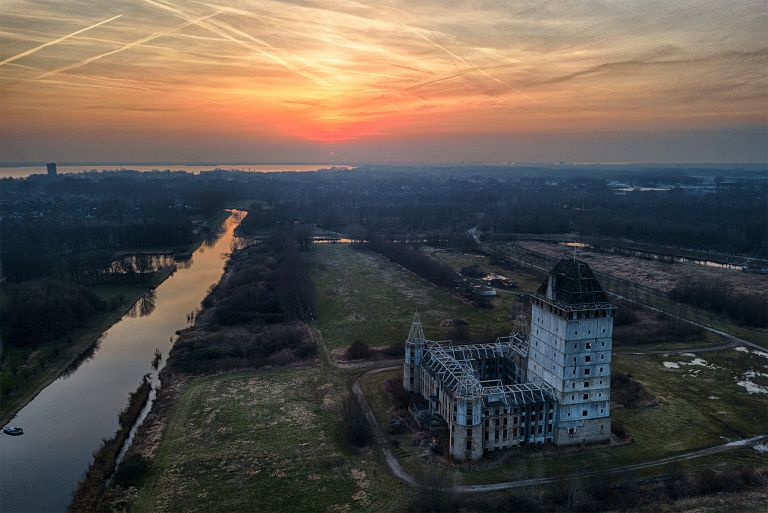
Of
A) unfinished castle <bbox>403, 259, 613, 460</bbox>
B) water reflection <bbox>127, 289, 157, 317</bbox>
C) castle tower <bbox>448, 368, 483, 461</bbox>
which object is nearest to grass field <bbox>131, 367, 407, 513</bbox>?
castle tower <bbox>448, 368, 483, 461</bbox>

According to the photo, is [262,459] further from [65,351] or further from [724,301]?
[724,301]

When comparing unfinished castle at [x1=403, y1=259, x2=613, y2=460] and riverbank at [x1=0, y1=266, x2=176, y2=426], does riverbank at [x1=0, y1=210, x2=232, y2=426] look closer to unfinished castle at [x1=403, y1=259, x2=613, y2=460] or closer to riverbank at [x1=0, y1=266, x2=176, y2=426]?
riverbank at [x1=0, y1=266, x2=176, y2=426]

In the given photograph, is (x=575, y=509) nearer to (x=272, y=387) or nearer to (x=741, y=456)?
(x=741, y=456)

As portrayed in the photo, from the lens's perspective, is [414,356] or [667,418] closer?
[667,418]

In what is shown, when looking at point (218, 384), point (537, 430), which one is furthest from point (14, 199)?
point (537, 430)

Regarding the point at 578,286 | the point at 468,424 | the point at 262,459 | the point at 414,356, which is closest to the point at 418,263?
the point at 414,356

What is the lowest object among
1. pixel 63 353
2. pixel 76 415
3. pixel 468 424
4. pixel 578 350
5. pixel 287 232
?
pixel 76 415

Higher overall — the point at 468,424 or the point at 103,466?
the point at 468,424
